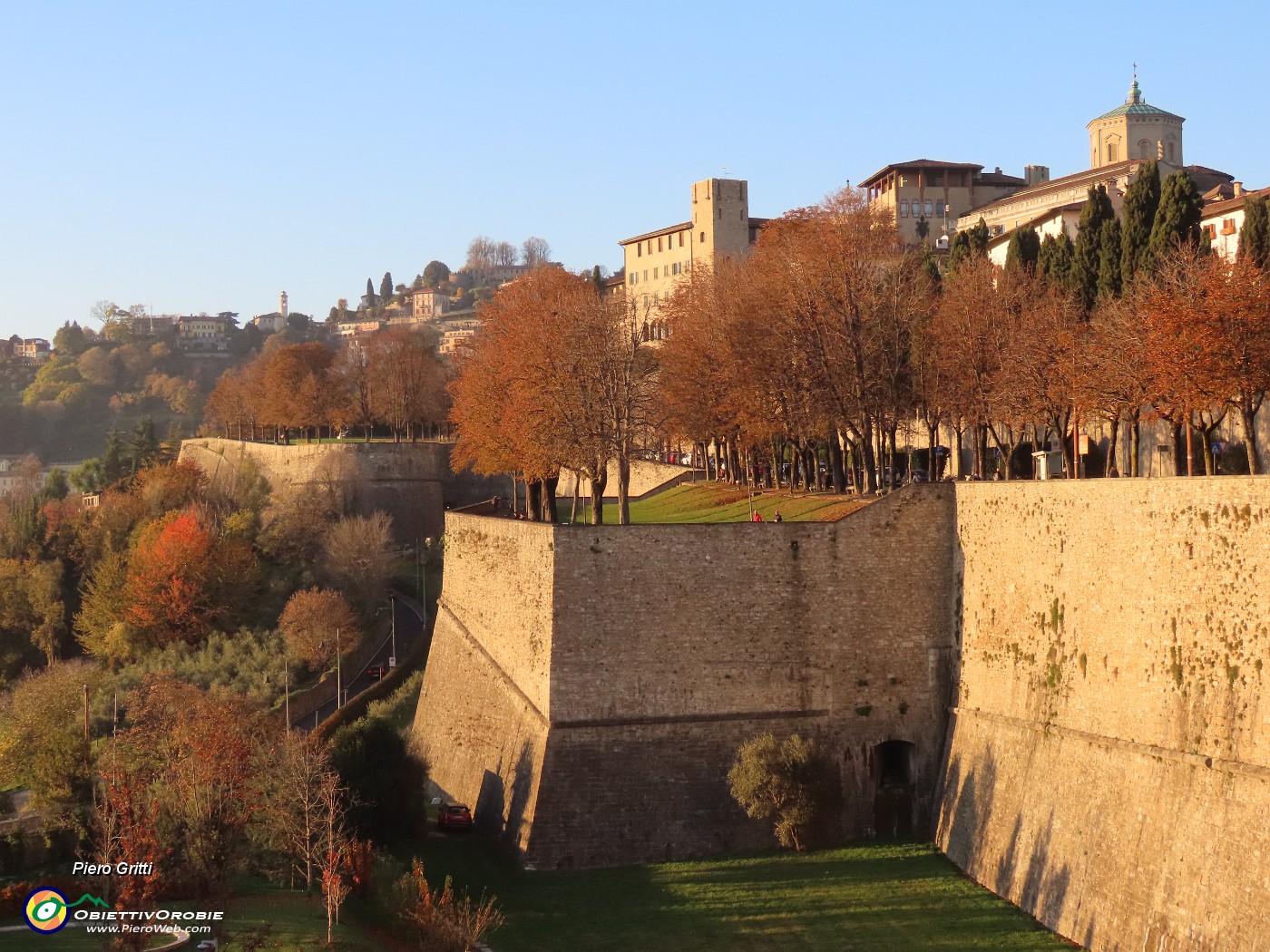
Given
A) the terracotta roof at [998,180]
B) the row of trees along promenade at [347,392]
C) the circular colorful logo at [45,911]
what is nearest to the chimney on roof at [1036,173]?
the terracotta roof at [998,180]

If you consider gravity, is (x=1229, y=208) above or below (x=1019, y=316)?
above

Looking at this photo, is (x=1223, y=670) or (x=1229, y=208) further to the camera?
(x=1229, y=208)

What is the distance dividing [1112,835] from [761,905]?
6.71 meters

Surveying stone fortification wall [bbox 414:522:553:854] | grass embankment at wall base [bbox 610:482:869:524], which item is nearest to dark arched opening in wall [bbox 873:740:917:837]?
grass embankment at wall base [bbox 610:482:869:524]

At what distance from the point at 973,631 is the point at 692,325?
2029 cm

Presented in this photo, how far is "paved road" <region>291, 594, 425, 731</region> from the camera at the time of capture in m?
54.0

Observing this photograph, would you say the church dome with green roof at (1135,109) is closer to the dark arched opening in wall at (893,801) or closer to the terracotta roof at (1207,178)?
the terracotta roof at (1207,178)

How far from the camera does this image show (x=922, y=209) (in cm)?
8606

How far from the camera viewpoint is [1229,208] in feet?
168

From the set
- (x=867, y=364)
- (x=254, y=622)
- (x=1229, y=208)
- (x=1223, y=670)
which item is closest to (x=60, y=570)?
(x=254, y=622)

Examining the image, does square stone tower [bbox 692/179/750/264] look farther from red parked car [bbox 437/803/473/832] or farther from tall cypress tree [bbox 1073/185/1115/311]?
red parked car [bbox 437/803/473/832]

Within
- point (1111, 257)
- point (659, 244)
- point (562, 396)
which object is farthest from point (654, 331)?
point (1111, 257)

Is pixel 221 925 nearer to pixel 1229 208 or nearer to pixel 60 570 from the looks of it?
pixel 1229 208

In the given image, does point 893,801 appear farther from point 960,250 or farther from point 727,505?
point 960,250
